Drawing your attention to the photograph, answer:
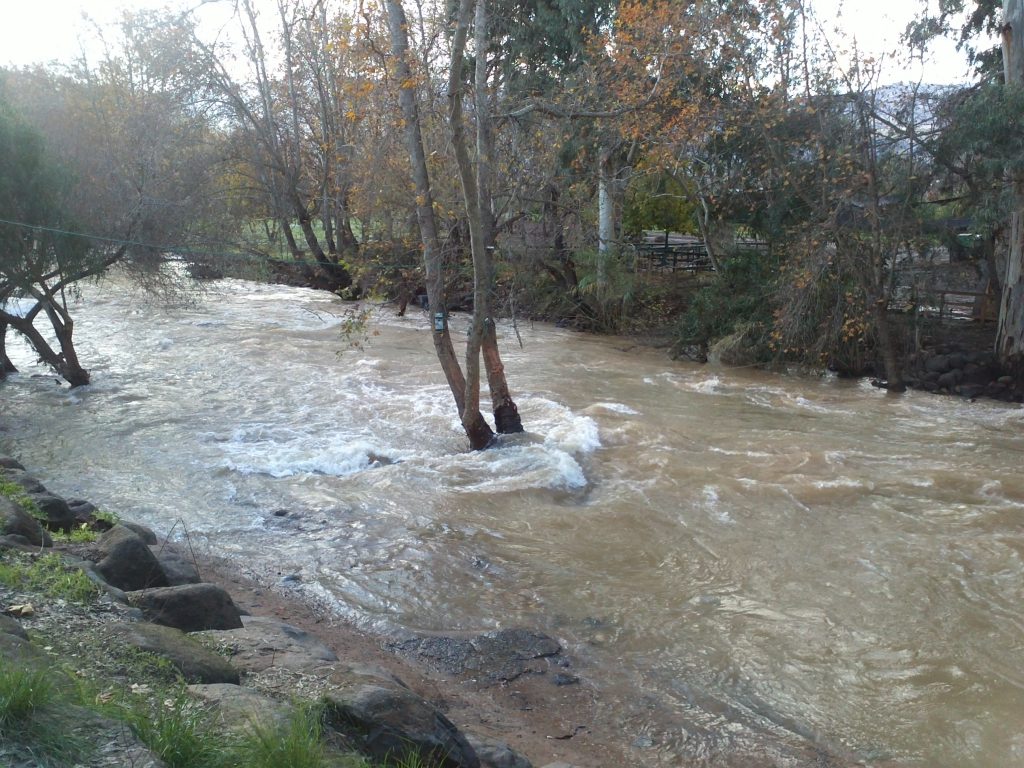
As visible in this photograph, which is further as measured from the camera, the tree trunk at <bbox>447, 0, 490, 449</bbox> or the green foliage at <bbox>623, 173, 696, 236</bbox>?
the green foliage at <bbox>623, 173, 696, 236</bbox>

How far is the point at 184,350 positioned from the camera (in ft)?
73.8

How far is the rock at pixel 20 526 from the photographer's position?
265 inches

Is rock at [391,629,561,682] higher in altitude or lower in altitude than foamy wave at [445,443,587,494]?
lower

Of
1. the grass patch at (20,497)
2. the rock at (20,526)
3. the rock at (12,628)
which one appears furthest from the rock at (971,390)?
the rock at (12,628)

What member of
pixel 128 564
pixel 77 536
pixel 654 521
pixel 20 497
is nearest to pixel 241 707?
pixel 128 564

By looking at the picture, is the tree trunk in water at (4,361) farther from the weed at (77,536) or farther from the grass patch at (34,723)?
the grass patch at (34,723)

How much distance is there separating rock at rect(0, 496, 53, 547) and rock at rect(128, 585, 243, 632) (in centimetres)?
114

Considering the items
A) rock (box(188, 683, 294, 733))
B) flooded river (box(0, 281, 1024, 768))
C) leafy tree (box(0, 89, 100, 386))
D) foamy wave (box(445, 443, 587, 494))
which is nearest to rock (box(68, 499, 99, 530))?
flooded river (box(0, 281, 1024, 768))

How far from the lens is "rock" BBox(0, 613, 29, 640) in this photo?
4396 mm

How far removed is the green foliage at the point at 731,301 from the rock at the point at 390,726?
18.8m

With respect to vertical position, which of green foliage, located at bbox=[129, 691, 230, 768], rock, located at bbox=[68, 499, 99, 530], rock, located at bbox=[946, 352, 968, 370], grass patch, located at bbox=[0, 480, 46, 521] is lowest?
rock, located at bbox=[946, 352, 968, 370]

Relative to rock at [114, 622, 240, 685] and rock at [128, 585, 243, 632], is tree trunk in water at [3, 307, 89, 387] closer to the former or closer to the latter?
rock at [128, 585, 243, 632]

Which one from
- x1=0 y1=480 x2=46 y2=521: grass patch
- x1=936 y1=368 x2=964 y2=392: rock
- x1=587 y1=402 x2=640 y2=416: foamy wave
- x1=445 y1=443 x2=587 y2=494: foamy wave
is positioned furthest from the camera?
x1=936 y1=368 x2=964 y2=392: rock

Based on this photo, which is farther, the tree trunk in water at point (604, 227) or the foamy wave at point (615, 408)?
the tree trunk in water at point (604, 227)
